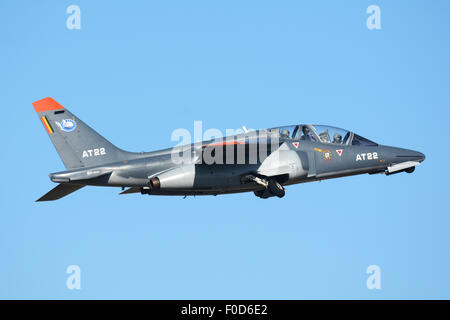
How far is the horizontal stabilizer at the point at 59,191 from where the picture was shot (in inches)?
1013

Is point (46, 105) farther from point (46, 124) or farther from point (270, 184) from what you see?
point (270, 184)

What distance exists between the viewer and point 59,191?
84.7 feet

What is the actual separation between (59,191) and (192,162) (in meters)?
4.67

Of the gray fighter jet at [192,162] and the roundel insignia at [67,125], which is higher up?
the roundel insignia at [67,125]

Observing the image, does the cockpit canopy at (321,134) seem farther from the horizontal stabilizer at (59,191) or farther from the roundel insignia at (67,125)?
the horizontal stabilizer at (59,191)

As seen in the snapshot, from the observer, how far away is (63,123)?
1009 inches

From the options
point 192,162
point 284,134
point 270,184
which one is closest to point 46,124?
point 192,162

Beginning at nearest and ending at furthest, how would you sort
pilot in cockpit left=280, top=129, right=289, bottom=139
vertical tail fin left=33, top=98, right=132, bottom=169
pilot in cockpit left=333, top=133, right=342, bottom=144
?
vertical tail fin left=33, top=98, right=132, bottom=169
pilot in cockpit left=280, top=129, right=289, bottom=139
pilot in cockpit left=333, top=133, right=342, bottom=144

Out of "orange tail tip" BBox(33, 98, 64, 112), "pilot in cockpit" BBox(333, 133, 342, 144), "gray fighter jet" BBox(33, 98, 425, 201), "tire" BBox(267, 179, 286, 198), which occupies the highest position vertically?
"orange tail tip" BBox(33, 98, 64, 112)

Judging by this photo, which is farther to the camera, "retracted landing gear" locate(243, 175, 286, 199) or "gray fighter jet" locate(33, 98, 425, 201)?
"retracted landing gear" locate(243, 175, 286, 199)

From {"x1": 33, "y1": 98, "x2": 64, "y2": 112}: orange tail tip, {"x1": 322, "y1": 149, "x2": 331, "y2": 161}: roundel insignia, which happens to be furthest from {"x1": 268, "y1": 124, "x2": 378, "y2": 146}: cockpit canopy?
{"x1": 33, "y1": 98, "x2": 64, "y2": 112}: orange tail tip

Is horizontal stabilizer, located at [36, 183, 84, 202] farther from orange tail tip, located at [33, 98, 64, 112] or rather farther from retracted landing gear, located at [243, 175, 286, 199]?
retracted landing gear, located at [243, 175, 286, 199]

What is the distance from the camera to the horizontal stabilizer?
25.7 m

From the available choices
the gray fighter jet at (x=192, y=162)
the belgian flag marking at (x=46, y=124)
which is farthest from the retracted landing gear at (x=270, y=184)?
the belgian flag marking at (x=46, y=124)
